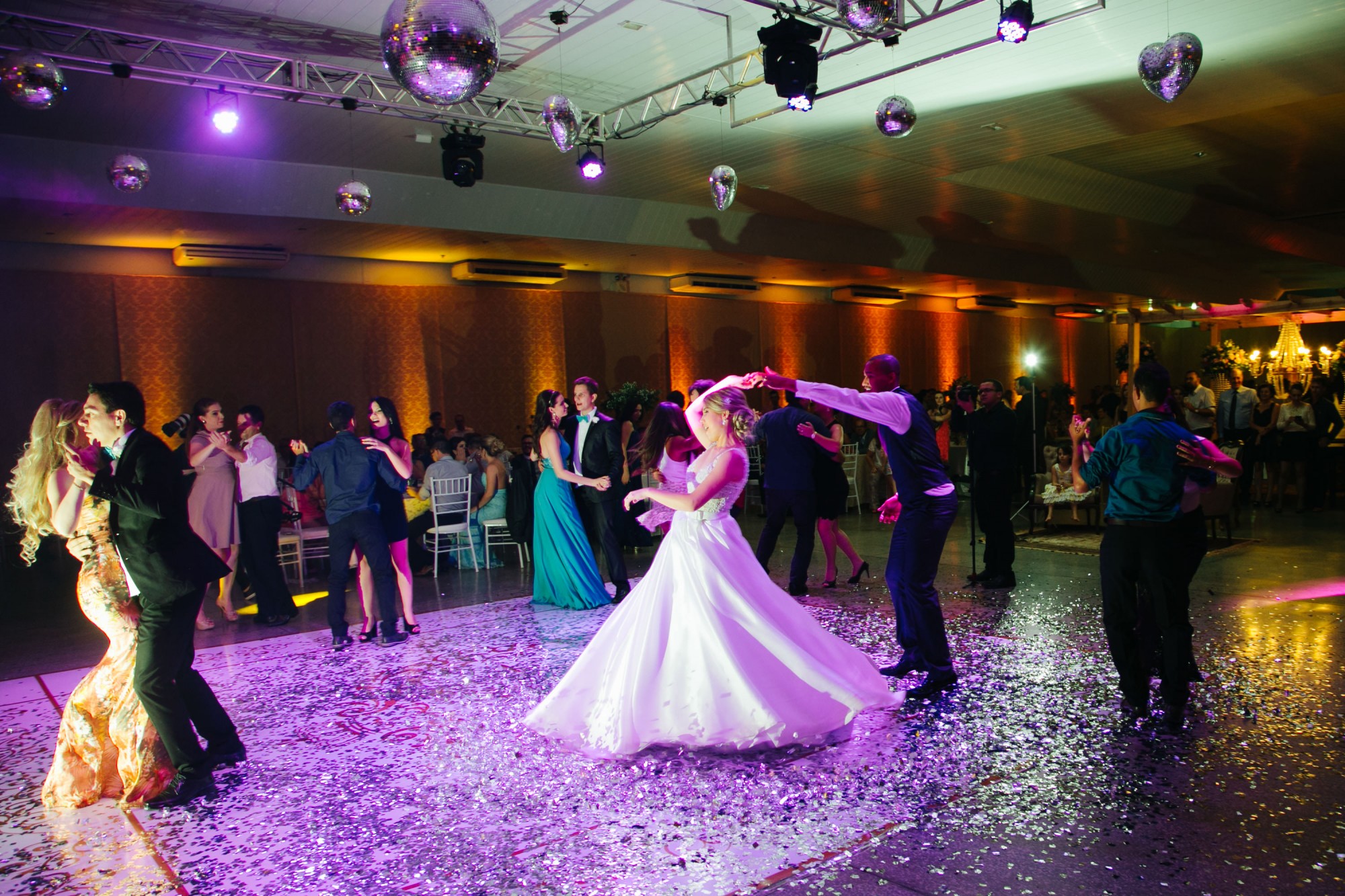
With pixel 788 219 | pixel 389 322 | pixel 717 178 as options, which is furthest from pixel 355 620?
pixel 788 219

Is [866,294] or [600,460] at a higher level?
[866,294]

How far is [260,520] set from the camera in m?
6.29

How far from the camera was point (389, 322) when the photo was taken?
12.5 m

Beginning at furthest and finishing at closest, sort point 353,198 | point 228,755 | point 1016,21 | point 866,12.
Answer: point 353,198 → point 1016,21 → point 866,12 → point 228,755

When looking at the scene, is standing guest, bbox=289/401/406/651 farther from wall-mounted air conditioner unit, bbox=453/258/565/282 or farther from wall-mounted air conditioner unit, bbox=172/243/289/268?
wall-mounted air conditioner unit, bbox=453/258/565/282

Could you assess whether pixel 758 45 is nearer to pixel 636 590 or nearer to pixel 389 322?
Answer: pixel 636 590

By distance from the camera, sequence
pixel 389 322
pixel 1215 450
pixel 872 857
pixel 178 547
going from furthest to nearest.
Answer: pixel 389 322, pixel 1215 450, pixel 178 547, pixel 872 857

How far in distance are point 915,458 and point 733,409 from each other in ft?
3.12

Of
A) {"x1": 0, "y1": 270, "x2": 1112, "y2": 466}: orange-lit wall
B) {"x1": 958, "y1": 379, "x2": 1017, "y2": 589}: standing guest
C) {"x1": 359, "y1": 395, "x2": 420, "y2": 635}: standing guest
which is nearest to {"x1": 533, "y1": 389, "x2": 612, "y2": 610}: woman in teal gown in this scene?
{"x1": 359, "y1": 395, "x2": 420, "y2": 635}: standing guest

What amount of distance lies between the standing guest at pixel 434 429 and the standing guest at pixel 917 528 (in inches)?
260

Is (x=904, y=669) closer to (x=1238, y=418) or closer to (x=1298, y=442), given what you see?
(x=1298, y=442)

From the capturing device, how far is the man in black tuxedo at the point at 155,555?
3273mm

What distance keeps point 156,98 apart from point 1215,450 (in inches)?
299

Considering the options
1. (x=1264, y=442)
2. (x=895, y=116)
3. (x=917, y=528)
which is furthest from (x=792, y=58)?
(x=1264, y=442)
